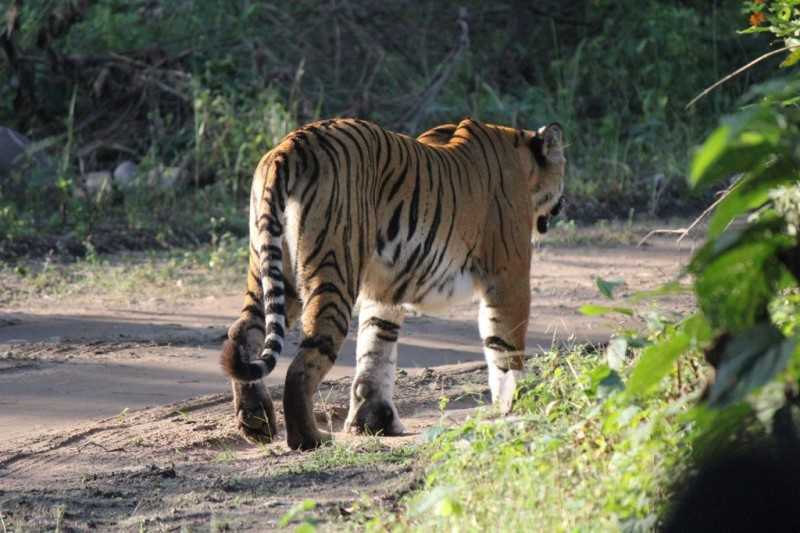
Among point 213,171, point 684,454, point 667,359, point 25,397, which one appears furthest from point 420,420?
point 213,171

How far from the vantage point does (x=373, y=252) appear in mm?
6125

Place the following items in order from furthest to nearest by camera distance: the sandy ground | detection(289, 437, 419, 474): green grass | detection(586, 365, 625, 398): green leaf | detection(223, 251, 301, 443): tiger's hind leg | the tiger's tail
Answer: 1. detection(223, 251, 301, 443): tiger's hind leg
2. the tiger's tail
3. detection(289, 437, 419, 474): green grass
4. the sandy ground
5. detection(586, 365, 625, 398): green leaf

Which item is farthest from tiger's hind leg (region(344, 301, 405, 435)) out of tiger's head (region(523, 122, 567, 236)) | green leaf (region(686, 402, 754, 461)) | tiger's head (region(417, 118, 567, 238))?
green leaf (region(686, 402, 754, 461))

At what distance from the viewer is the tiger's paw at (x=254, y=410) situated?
588cm

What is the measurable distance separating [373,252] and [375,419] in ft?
2.51

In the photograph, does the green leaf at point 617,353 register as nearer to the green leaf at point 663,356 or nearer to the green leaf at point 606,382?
the green leaf at point 606,382

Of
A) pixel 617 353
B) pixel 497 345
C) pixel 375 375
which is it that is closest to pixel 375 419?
pixel 375 375

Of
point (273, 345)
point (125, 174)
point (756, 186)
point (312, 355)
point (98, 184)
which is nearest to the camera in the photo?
point (756, 186)

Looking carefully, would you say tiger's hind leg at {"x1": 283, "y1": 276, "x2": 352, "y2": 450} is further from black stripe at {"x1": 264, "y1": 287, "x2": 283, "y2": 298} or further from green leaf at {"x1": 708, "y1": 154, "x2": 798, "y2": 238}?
green leaf at {"x1": 708, "y1": 154, "x2": 798, "y2": 238}

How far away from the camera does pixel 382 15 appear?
→ 1464 centimetres

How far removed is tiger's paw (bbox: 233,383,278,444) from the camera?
588cm

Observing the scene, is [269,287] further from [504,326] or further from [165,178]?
[165,178]

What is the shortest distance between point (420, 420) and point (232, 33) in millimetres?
8137

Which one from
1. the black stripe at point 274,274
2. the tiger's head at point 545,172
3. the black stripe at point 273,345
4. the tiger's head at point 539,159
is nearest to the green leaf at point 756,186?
the black stripe at point 273,345
